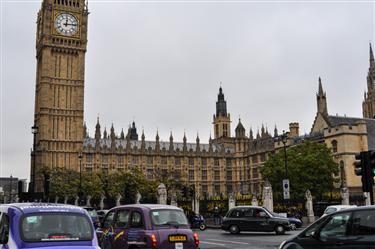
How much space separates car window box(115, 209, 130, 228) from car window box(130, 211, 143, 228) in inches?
10.8

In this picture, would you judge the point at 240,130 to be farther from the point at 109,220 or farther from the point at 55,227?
the point at 55,227

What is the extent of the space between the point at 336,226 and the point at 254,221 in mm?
16254

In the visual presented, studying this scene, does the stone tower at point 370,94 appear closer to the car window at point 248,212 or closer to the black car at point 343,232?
the car window at point 248,212

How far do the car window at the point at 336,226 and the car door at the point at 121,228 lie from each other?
503 cm

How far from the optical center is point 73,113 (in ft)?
297

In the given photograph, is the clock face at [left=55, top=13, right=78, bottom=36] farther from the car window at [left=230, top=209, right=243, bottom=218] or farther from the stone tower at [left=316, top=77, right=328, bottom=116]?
the car window at [left=230, top=209, right=243, bottom=218]

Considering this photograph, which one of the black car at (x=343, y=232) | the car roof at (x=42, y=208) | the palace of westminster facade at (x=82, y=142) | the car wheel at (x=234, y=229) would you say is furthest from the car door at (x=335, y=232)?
the palace of westminster facade at (x=82, y=142)

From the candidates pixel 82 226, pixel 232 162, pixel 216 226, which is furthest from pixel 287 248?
pixel 232 162

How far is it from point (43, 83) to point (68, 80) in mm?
4892

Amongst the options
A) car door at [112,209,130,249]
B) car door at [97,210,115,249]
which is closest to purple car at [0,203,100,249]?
car door at [112,209,130,249]

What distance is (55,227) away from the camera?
8.70 meters

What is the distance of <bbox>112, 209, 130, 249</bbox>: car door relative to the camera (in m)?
11.6

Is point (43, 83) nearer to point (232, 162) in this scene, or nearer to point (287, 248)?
point (232, 162)

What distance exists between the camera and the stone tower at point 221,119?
397 feet
